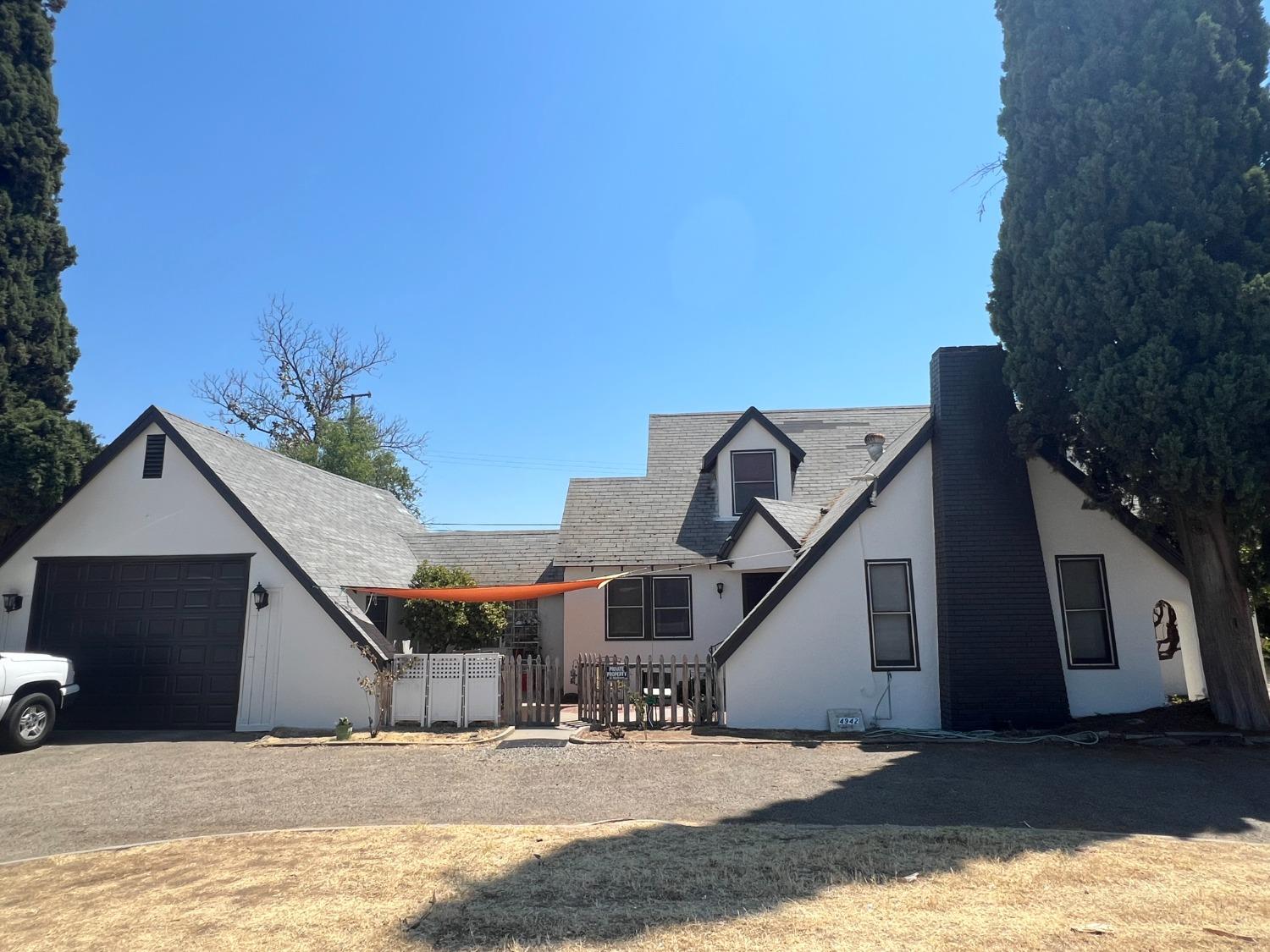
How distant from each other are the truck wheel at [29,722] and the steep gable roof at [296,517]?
3810 mm

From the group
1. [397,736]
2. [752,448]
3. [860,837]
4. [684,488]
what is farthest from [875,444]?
[860,837]

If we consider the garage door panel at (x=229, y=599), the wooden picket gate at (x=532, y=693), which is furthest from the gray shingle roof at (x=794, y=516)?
the garage door panel at (x=229, y=599)

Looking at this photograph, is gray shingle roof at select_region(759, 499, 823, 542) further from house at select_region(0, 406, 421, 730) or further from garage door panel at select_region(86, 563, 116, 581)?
garage door panel at select_region(86, 563, 116, 581)

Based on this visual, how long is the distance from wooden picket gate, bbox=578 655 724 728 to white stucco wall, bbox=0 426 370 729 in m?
3.90

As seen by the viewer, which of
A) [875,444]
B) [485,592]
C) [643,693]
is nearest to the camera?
[643,693]

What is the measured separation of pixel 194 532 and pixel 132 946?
419 inches

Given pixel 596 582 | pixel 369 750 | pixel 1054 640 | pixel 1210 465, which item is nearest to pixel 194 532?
pixel 369 750

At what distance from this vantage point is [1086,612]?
11.9m

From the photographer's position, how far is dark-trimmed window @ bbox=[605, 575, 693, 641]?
57.5 feet

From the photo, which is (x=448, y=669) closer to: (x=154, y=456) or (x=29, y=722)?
(x=29, y=722)

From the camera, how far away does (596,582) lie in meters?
14.4

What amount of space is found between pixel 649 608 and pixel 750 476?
439 cm

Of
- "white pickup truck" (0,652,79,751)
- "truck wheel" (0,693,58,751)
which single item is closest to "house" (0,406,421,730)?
"white pickup truck" (0,652,79,751)

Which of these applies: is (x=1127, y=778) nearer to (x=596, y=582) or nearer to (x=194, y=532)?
(x=596, y=582)
